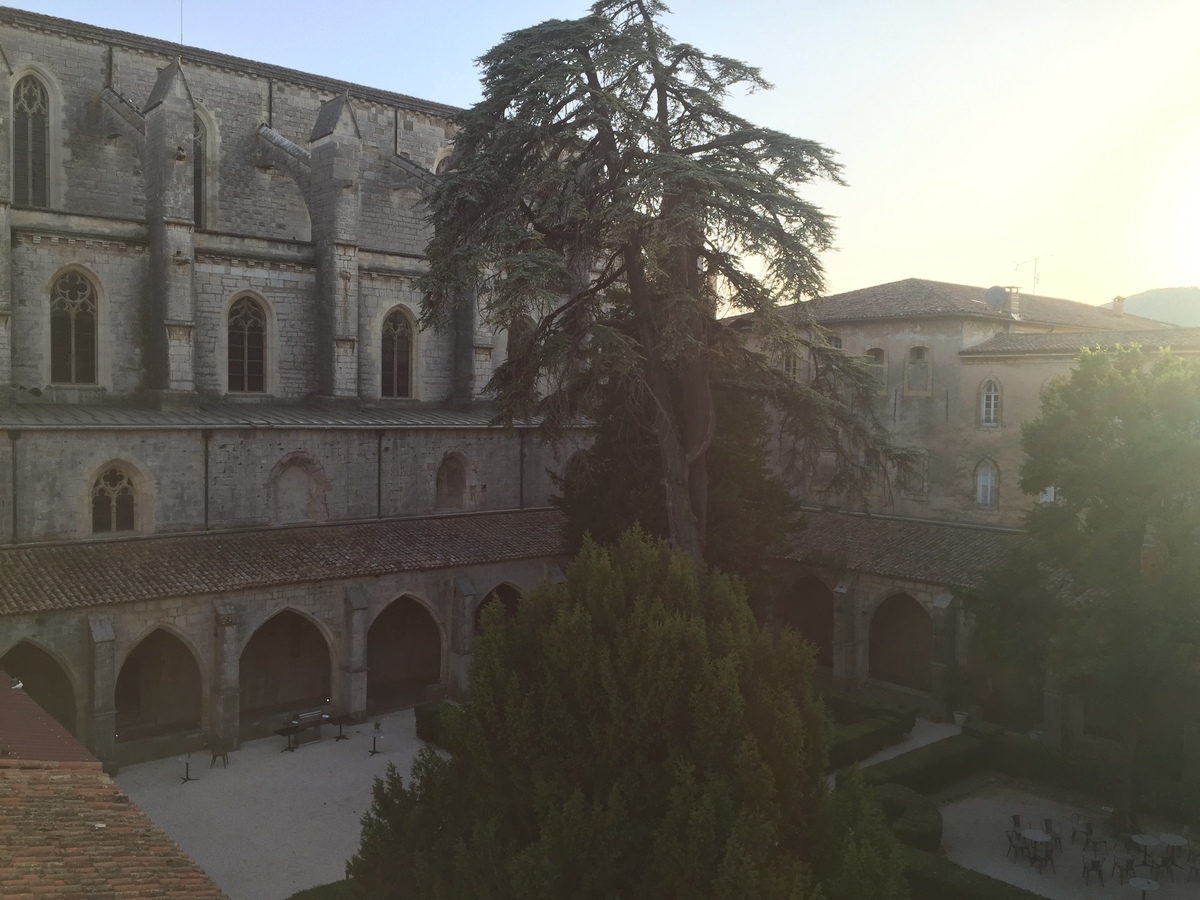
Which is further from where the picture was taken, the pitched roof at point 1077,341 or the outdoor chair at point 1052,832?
the pitched roof at point 1077,341

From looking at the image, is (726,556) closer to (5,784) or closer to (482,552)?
(482,552)

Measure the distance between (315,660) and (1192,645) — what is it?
21.1 meters

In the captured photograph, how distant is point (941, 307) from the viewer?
31.5 metres

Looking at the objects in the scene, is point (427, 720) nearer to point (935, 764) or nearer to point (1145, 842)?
point (935, 764)

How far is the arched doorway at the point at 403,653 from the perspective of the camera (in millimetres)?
28891

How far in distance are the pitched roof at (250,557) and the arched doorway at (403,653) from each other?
82.2 inches

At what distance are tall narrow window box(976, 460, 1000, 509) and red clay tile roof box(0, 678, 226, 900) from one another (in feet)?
83.7

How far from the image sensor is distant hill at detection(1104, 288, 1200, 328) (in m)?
52.8

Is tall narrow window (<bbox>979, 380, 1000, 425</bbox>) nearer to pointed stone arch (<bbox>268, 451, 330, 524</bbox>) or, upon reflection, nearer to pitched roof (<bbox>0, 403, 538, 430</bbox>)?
pitched roof (<bbox>0, 403, 538, 430</bbox>)

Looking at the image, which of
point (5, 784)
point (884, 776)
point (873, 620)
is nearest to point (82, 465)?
point (5, 784)

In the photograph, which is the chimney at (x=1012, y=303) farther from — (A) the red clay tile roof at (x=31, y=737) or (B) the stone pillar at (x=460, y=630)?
(A) the red clay tile roof at (x=31, y=737)

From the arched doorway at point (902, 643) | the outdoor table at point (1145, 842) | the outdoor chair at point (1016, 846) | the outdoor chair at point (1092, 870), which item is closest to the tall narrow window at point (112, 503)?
the arched doorway at point (902, 643)

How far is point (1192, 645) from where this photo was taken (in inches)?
709

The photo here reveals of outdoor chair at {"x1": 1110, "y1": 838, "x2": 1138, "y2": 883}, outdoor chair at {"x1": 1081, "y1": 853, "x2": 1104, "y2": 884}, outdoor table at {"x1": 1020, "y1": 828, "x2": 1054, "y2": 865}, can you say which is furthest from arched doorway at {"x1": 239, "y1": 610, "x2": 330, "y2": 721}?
outdoor chair at {"x1": 1110, "y1": 838, "x2": 1138, "y2": 883}
